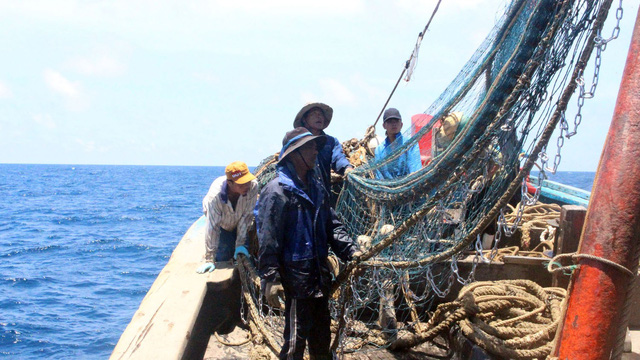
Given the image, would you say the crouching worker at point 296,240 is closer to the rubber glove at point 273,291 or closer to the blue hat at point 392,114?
the rubber glove at point 273,291

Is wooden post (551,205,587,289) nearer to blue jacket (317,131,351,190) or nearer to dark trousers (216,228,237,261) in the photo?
blue jacket (317,131,351,190)

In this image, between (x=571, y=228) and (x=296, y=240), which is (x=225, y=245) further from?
(x=571, y=228)

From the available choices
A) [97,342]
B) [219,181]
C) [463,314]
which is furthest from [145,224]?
[463,314]

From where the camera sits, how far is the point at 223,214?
4359 millimetres

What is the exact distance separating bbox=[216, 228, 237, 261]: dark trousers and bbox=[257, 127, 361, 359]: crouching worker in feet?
5.52

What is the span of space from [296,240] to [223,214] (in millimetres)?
1651

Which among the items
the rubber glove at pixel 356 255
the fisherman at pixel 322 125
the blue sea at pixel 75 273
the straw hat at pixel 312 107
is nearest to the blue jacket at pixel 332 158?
the fisherman at pixel 322 125

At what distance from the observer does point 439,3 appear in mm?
5652

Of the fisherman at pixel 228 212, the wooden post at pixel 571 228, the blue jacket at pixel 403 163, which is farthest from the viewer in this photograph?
the fisherman at pixel 228 212

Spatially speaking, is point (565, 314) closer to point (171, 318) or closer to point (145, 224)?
point (171, 318)

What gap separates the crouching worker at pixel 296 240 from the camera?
110 inches

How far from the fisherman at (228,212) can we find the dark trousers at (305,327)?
133 cm

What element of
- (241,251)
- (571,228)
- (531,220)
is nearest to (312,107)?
(241,251)

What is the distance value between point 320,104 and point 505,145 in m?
2.43
